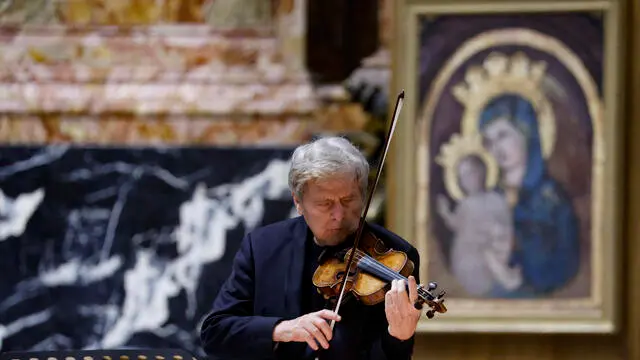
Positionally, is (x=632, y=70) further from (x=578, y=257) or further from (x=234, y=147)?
(x=234, y=147)

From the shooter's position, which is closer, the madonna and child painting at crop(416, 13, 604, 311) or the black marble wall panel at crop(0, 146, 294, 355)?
the madonna and child painting at crop(416, 13, 604, 311)

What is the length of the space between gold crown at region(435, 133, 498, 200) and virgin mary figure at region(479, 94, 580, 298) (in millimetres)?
29

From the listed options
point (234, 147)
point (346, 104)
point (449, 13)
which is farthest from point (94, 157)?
point (449, 13)

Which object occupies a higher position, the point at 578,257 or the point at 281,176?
the point at 281,176

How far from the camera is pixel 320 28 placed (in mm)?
4840

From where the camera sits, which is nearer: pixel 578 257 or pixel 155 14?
pixel 578 257

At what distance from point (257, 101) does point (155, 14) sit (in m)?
0.64

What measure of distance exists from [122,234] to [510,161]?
169cm

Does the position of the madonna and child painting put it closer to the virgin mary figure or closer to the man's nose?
the virgin mary figure

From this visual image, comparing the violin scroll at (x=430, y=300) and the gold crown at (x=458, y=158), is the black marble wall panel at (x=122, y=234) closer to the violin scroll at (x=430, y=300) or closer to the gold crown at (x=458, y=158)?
the gold crown at (x=458, y=158)

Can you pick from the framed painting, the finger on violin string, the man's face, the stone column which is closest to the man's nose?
the man's face

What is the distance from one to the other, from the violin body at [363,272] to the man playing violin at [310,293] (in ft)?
0.13

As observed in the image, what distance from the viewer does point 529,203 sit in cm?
455

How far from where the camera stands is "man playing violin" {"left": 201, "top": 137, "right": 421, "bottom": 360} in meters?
2.66
